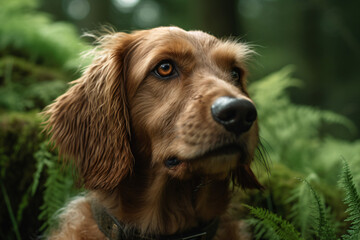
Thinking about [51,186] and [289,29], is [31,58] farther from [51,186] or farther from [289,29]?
[289,29]

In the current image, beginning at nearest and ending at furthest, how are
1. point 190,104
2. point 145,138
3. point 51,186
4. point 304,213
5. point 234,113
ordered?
point 234,113 < point 190,104 < point 145,138 < point 304,213 < point 51,186

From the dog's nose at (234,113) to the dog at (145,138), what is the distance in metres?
0.19

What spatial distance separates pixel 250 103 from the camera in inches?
87.0

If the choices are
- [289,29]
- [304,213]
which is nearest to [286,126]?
[304,213]

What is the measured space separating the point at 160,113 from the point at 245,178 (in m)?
1.12

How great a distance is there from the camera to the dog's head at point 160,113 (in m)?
2.29

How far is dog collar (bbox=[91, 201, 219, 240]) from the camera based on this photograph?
2.69m

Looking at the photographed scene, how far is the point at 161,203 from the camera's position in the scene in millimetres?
2816

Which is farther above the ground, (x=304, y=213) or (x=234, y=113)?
(x=234, y=113)

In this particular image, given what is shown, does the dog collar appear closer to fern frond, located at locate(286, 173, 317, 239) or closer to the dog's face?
the dog's face

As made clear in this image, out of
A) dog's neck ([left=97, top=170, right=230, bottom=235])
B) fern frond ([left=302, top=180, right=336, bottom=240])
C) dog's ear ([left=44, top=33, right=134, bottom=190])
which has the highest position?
dog's ear ([left=44, top=33, right=134, bottom=190])

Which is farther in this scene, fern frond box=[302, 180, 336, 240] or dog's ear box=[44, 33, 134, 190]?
dog's ear box=[44, 33, 134, 190]

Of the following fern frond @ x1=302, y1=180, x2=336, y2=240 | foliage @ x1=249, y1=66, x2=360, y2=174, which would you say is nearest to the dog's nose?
fern frond @ x1=302, y1=180, x2=336, y2=240

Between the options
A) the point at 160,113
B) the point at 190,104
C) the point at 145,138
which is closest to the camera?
the point at 190,104
